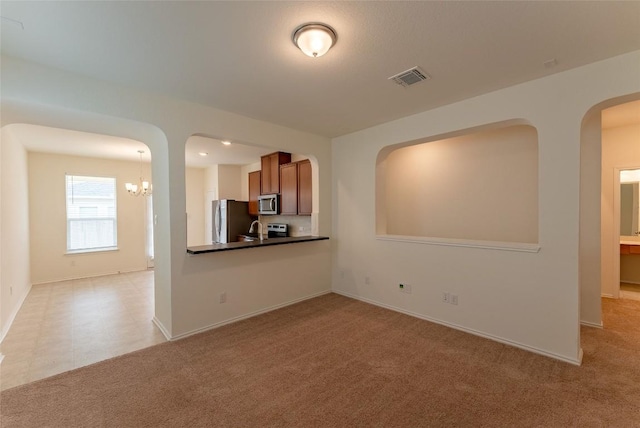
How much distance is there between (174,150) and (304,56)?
1.77 meters

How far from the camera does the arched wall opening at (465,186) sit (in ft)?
11.6

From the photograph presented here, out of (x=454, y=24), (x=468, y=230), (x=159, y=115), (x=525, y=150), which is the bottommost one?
(x=468, y=230)

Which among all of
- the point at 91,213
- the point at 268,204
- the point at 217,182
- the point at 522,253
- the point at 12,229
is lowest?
the point at 522,253

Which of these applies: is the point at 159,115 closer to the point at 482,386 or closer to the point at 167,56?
the point at 167,56

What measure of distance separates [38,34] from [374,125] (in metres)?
3.44

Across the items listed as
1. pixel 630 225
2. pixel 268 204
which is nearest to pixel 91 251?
pixel 268 204

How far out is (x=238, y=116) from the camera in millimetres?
3463

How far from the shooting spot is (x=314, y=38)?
1.85 meters

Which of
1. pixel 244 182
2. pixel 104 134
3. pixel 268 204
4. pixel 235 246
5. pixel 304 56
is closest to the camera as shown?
pixel 304 56

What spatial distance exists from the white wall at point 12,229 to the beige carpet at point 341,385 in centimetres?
199

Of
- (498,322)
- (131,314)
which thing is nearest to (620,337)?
(498,322)

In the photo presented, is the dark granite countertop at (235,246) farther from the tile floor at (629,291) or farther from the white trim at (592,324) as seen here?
the tile floor at (629,291)

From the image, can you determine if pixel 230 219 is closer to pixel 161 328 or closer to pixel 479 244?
pixel 161 328

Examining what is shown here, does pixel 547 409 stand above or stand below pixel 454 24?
below
